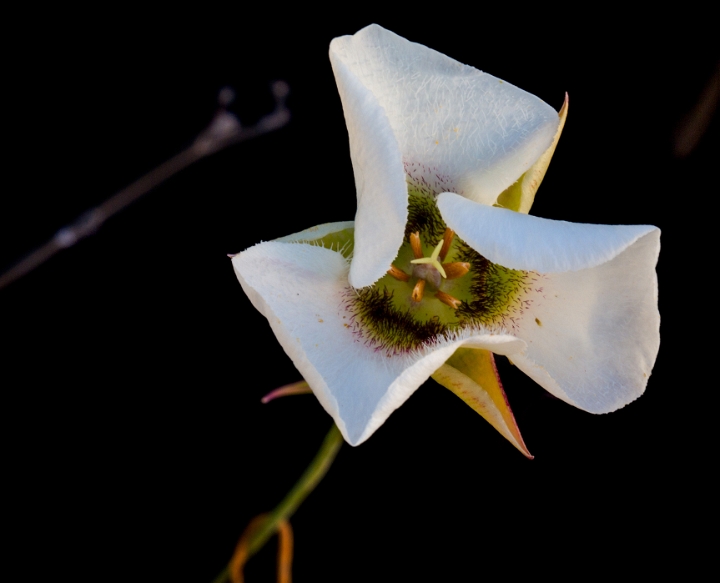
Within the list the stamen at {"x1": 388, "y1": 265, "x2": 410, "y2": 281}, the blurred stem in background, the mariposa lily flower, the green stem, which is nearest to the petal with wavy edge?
the mariposa lily flower

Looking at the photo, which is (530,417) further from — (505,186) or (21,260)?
(21,260)

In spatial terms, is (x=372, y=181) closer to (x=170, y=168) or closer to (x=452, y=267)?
(x=452, y=267)

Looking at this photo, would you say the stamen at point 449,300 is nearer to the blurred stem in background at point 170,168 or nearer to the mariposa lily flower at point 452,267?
the mariposa lily flower at point 452,267

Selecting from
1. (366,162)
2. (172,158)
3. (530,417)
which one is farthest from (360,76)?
(172,158)

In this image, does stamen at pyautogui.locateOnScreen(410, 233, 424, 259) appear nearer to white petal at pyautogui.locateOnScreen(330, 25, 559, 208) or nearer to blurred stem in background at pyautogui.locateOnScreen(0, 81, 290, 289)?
white petal at pyautogui.locateOnScreen(330, 25, 559, 208)

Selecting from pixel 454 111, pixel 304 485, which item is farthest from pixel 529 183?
pixel 304 485

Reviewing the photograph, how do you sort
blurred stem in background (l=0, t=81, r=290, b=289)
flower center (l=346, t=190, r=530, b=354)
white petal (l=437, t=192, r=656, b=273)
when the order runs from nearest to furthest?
white petal (l=437, t=192, r=656, b=273) → flower center (l=346, t=190, r=530, b=354) → blurred stem in background (l=0, t=81, r=290, b=289)

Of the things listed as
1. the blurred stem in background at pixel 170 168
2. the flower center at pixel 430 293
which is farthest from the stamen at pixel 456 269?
the blurred stem in background at pixel 170 168
